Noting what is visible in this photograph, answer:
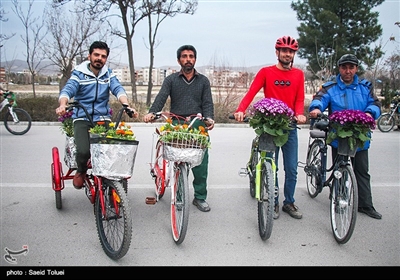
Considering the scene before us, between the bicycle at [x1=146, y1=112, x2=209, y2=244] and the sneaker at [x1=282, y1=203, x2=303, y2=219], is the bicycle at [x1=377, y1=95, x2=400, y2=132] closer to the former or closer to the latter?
the sneaker at [x1=282, y1=203, x2=303, y2=219]

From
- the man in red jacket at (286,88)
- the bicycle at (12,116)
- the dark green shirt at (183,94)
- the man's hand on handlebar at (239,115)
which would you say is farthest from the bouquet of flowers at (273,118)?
the bicycle at (12,116)

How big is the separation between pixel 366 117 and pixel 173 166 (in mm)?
2091

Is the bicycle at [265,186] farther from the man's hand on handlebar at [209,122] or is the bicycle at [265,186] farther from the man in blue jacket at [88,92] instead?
the man in blue jacket at [88,92]

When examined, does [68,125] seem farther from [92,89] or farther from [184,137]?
[184,137]

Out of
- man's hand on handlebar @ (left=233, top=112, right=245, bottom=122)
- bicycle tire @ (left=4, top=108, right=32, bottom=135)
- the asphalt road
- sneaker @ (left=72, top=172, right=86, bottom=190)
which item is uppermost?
man's hand on handlebar @ (left=233, top=112, right=245, bottom=122)

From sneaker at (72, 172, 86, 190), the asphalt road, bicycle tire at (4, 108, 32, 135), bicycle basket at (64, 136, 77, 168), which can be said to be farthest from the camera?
bicycle tire at (4, 108, 32, 135)

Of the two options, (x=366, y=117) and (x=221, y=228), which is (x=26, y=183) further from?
(x=366, y=117)

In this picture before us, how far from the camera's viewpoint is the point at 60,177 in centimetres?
460

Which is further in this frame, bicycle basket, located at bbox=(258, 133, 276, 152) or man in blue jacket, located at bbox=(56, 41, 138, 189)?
man in blue jacket, located at bbox=(56, 41, 138, 189)

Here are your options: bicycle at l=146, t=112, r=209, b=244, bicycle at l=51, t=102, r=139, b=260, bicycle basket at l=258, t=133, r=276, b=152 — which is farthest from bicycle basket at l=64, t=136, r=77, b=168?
bicycle basket at l=258, t=133, r=276, b=152

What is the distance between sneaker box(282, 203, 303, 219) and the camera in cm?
462

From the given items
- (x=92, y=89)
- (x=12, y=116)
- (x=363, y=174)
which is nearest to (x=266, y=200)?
(x=363, y=174)

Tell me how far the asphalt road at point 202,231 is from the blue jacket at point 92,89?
1286 mm

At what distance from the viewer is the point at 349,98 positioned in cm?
447
